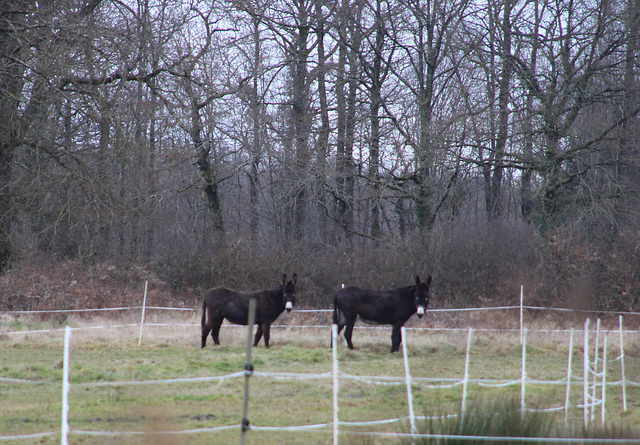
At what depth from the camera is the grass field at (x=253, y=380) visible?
7.54 m

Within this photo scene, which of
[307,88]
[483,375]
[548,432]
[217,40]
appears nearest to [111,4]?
[217,40]

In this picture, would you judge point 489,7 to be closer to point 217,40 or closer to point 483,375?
point 217,40

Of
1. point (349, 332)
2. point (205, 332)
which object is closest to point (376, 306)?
point (349, 332)

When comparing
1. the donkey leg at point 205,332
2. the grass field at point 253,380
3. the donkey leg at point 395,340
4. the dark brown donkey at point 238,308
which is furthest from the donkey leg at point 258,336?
the donkey leg at point 395,340

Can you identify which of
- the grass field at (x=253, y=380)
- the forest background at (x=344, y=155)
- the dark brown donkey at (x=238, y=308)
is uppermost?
the forest background at (x=344, y=155)

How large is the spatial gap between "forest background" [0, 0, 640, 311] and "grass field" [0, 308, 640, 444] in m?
5.23

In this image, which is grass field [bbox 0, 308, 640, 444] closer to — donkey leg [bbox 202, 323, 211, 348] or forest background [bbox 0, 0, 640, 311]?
donkey leg [bbox 202, 323, 211, 348]

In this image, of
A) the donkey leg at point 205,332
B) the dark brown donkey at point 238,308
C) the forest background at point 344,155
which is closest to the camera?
the donkey leg at point 205,332

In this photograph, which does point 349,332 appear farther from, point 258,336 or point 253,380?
point 253,380

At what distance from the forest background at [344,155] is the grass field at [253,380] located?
5233 millimetres

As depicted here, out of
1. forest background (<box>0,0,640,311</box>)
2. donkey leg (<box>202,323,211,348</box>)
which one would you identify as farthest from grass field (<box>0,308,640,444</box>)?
forest background (<box>0,0,640,311</box>)

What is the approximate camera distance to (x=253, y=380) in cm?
1094

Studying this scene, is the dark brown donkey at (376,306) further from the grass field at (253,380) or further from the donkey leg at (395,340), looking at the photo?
the grass field at (253,380)

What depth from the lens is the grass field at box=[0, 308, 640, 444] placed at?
7.54 meters
